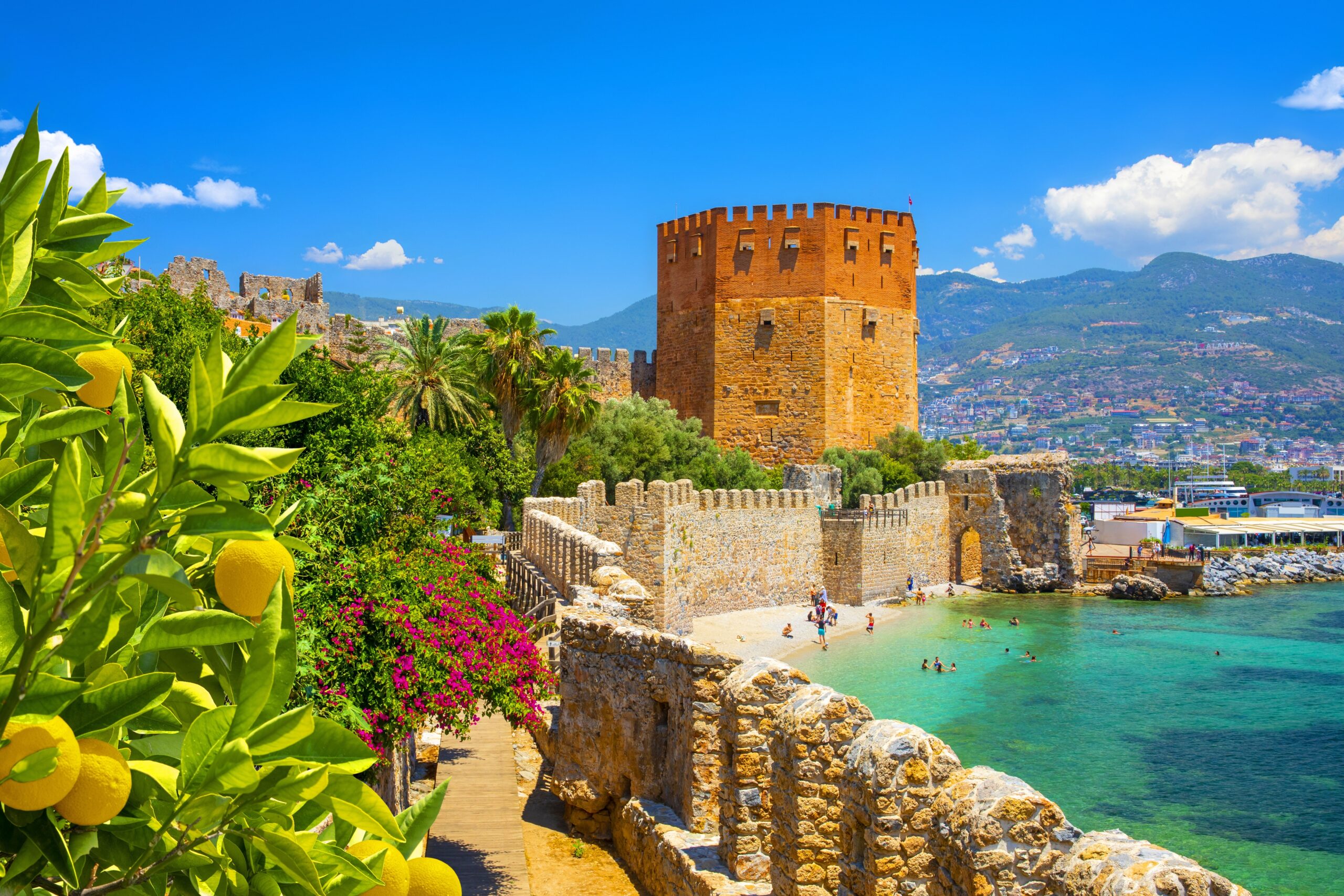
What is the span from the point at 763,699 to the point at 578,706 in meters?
3.86

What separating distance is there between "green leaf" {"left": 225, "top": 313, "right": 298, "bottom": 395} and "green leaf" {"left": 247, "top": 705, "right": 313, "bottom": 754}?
0.46 meters

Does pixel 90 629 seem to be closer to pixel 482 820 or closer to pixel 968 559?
pixel 482 820

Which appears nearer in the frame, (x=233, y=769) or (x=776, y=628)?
(x=233, y=769)

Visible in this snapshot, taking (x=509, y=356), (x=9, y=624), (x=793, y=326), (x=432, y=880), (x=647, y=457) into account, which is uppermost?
(x=793, y=326)

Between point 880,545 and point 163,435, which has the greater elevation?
point 163,435

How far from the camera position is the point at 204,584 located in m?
1.87

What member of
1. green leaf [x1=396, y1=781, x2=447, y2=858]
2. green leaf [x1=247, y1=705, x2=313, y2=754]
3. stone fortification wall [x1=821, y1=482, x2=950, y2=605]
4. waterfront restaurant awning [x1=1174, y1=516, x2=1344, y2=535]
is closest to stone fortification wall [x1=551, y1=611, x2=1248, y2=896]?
green leaf [x1=396, y1=781, x2=447, y2=858]

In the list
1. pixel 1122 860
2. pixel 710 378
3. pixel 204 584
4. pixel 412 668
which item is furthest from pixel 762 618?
pixel 204 584

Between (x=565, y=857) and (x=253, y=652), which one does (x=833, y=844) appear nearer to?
(x=565, y=857)

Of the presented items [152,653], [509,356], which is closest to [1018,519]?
[509,356]

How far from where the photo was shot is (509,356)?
2495cm

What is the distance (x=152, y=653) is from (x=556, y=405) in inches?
904

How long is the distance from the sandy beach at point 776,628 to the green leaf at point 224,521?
71.3ft

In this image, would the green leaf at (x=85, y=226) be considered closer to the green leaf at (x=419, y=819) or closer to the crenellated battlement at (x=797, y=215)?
the green leaf at (x=419, y=819)
